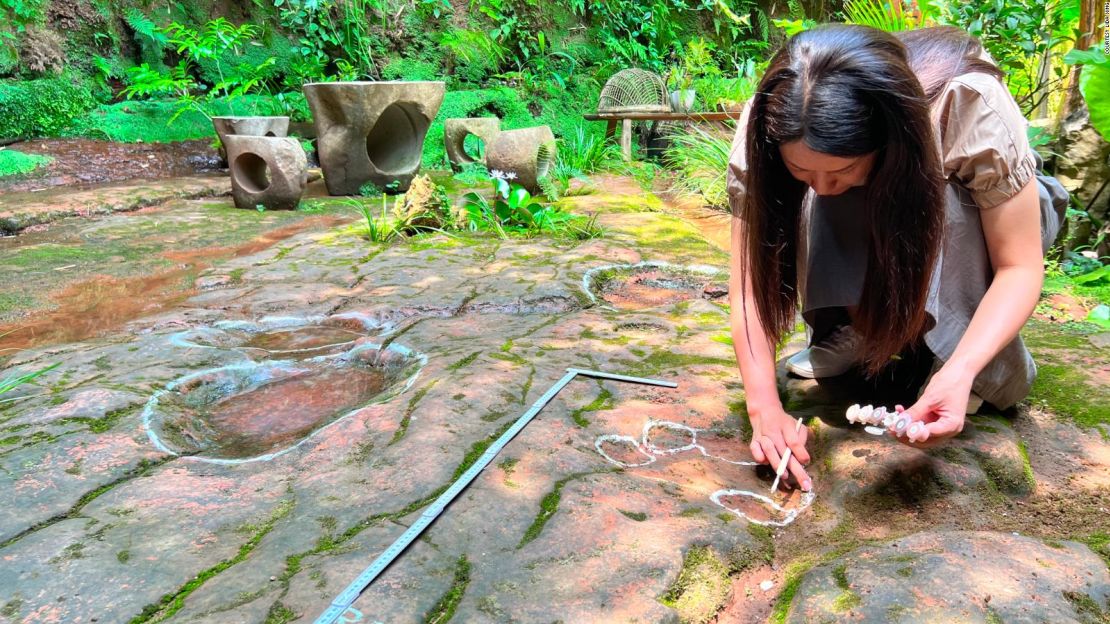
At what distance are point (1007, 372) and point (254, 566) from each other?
152 centimetres

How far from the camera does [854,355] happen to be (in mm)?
1795

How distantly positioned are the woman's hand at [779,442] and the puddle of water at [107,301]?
7.39 ft

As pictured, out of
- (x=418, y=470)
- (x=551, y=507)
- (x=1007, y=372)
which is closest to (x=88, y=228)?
(x=418, y=470)

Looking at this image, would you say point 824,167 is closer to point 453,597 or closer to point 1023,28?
point 453,597

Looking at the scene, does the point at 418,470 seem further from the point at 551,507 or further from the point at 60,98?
the point at 60,98

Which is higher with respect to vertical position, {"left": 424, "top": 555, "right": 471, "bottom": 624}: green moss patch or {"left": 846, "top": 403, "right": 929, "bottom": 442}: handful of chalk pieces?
{"left": 846, "top": 403, "right": 929, "bottom": 442}: handful of chalk pieces

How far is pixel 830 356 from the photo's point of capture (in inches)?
72.2

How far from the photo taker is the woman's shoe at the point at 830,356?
179 centimetres

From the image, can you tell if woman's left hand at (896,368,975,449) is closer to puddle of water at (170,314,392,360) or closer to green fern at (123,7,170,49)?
puddle of water at (170,314,392,360)

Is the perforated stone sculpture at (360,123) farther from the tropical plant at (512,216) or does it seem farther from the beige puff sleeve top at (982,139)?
the beige puff sleeve top at (982,139)

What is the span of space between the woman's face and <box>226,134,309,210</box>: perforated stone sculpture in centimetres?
460

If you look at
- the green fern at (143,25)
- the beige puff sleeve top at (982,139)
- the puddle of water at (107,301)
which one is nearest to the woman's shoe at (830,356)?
the beige puff sleeve top at (982,139)

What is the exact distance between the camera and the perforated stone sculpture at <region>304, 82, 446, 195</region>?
5.91 meters

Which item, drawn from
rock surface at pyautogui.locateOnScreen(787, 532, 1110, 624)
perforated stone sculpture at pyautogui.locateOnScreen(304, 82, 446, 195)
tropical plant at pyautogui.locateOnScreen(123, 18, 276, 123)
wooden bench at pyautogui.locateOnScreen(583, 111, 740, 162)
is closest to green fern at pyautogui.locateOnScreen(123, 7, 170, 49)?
tropical plant at pyautogui.locateOnScreen(123, 18, 276, 123)
